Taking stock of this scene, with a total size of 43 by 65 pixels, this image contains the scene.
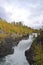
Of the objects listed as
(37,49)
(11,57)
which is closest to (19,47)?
(11,57)

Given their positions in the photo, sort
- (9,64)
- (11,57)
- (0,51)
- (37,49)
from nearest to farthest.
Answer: (37,49) → (9,64) → (11,57) → (0,51)

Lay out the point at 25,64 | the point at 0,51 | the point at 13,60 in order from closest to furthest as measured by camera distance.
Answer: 1. the point at 25,64
2. the point at 13,60
3. the point at 0,51

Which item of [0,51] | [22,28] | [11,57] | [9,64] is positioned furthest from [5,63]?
[22,28]

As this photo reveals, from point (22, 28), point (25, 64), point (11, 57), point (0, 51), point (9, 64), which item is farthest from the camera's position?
point (22, 28)

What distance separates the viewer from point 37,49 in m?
28.2

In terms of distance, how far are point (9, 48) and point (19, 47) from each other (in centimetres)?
206

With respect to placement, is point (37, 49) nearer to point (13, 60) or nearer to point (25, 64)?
point (25, 64)

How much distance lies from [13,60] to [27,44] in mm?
7490

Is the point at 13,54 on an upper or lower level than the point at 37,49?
lower

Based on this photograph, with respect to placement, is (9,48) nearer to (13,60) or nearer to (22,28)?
(13,60)

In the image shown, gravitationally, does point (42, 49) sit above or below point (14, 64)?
above

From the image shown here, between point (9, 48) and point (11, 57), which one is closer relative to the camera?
point (11, 57)

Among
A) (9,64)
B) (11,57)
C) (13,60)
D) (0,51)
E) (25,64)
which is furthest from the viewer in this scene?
(0,51)

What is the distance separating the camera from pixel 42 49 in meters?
28.3
